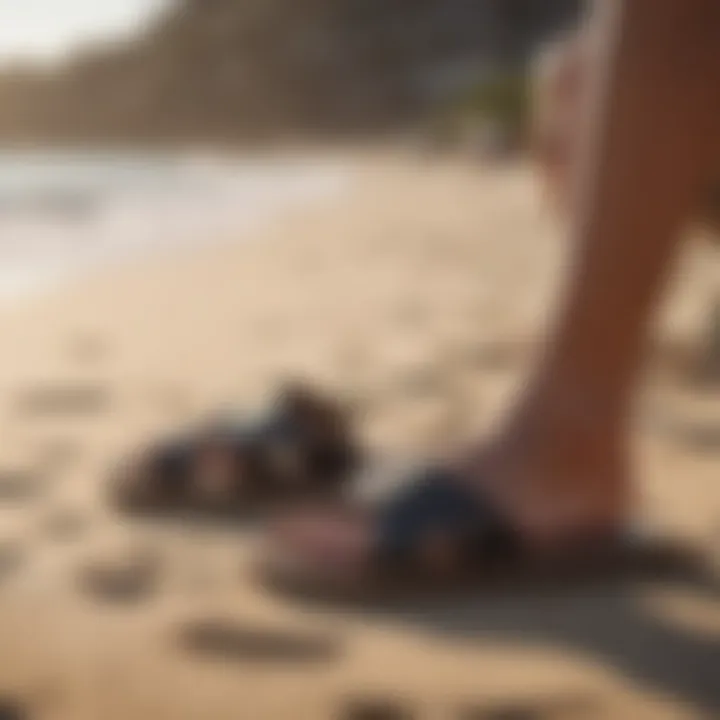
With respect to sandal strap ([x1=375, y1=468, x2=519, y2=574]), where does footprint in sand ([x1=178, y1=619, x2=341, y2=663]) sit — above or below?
below

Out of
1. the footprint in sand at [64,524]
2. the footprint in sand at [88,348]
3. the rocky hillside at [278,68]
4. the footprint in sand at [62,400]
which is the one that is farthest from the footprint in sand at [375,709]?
the rocky hillside at [278,68]

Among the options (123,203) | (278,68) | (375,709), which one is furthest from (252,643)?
(278,68)

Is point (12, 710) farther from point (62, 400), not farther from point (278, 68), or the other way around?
point (278, 68)

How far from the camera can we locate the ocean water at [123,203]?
156 centimetres

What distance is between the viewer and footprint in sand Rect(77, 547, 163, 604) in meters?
0.58

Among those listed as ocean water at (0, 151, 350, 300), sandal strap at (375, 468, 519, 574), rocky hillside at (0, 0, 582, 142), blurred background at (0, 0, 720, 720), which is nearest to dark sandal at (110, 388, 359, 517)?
blurred background at (0, 0, 720, 720)

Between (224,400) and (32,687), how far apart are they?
0.48 metres

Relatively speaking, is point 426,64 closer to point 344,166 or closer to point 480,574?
point 344,166

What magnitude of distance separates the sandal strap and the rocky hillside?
3.58 ft

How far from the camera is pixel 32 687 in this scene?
1.56 feet

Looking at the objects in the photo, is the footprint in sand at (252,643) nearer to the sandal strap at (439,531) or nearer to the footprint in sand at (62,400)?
the sandal strap at (439,531)

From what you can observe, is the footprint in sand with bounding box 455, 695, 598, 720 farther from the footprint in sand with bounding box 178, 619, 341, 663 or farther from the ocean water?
the ocean water

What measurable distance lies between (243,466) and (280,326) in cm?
49

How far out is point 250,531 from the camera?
69cm
